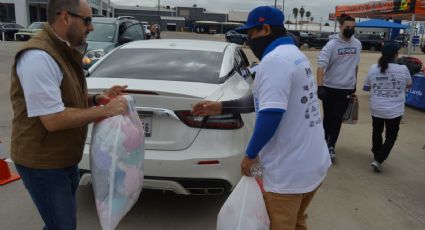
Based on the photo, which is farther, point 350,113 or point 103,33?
point 103,33

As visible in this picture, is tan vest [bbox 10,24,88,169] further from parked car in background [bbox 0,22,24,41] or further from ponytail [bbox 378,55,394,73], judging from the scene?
parked car in background [bbox 0,22,24,41]

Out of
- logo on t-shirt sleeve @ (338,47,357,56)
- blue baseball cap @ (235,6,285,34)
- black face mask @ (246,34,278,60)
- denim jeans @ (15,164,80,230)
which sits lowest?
denim jeans @ (15,164,80,230)

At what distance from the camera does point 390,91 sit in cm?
564

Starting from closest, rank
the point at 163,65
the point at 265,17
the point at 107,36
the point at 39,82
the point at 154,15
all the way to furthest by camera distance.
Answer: the point at 39,82
the point at 265,17
the point at 163,65
the point at 107,36
the point at 154,15

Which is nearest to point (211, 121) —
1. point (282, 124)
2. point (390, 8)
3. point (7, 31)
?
point (282, 124)

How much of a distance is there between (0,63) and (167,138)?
15733 millimetres

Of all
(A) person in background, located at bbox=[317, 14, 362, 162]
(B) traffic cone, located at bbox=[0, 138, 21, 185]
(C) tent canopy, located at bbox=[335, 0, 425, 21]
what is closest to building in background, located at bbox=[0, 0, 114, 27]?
(C) tent canopy, located at bbox=[335, 0, 425, 21]

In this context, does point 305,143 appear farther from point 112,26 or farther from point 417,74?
point 112,26

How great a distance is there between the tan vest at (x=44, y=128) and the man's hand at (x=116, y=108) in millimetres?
171

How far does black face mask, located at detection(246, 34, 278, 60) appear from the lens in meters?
2.43

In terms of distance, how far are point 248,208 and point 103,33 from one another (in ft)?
33.1

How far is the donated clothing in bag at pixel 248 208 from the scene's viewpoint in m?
2.43

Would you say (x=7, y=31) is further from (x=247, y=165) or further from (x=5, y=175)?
(x=247, y=165)

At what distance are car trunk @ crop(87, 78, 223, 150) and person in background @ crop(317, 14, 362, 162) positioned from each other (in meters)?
2.64
